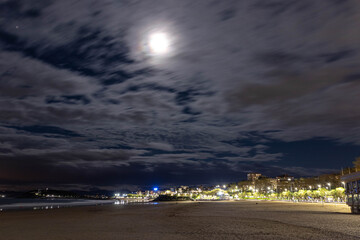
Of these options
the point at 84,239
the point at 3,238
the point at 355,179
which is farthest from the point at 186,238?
the point at 355,179

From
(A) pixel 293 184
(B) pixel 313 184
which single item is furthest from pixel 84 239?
(A) pixel 293 184

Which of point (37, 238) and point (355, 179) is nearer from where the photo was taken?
point (37, 238)

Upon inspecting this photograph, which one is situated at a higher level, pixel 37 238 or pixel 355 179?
pixel 355 179

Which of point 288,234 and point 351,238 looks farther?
point 288,234

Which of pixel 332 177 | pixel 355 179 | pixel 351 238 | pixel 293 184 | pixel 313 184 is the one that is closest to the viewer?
pixel 351 238

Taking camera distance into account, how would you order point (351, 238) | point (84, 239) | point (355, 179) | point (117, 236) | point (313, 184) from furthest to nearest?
point (313, 184) → point (355, 179) → point (117, 236) → point (84, 239) → point (351, 238)

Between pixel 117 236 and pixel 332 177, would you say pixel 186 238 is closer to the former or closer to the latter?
pixel 117 236

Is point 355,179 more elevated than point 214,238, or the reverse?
point 355,179

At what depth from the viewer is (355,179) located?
32.8m

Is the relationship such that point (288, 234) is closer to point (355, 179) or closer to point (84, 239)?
point (84, 239)

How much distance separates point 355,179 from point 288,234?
18741 mm

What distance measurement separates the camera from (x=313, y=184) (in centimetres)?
16675

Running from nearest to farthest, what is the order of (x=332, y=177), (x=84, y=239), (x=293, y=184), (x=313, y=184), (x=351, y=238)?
(x=351, y=238), (x=84, y=239), (x=332, y=177), (x=313, y=184), (x=293, y=184)

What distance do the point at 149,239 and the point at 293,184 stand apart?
626ft
